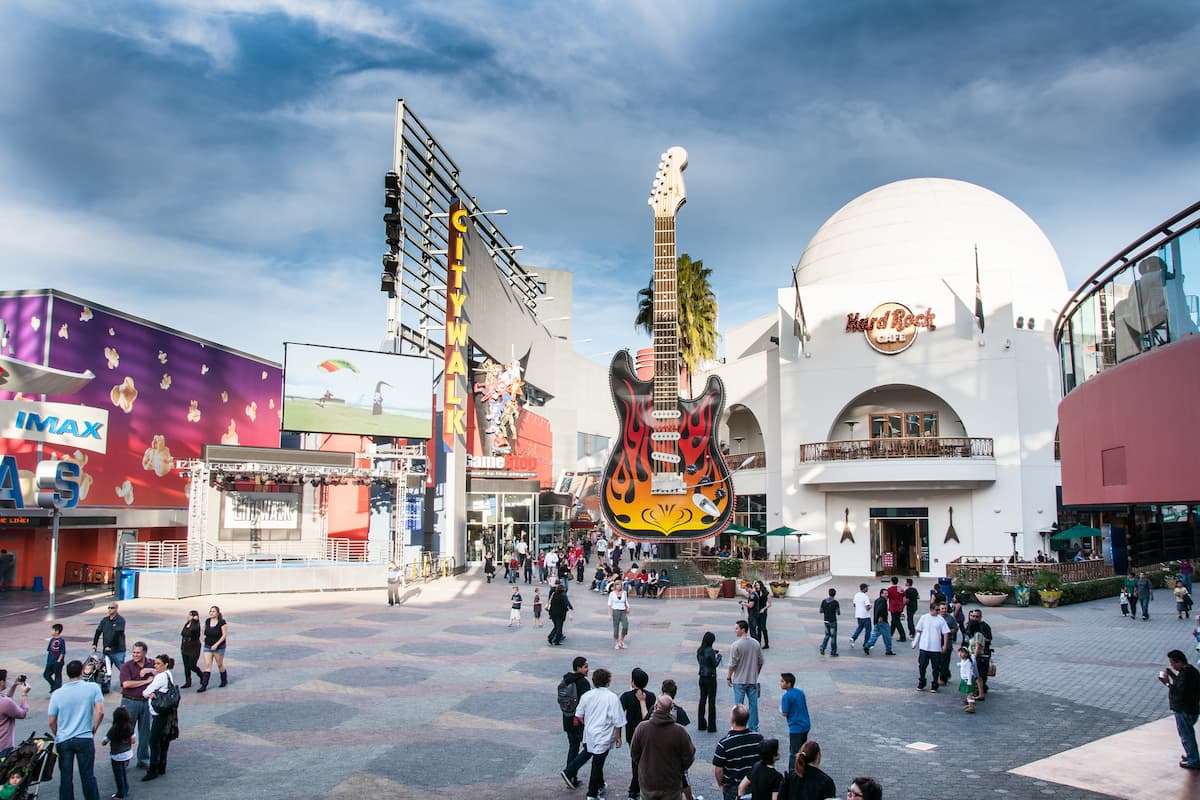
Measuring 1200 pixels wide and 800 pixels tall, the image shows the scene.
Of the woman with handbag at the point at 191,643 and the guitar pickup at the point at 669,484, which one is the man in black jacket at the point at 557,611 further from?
the guitar pickup at the point at 669,484

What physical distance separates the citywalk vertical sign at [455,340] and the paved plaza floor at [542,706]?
1398cm

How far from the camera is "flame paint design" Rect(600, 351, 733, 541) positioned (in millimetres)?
28219

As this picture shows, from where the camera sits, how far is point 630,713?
347 inches

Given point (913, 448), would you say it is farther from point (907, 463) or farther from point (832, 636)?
point (832, 636)

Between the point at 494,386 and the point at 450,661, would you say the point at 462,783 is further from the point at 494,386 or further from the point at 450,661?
the point at 494,386

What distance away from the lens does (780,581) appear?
27688mm

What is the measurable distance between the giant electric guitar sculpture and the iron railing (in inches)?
352

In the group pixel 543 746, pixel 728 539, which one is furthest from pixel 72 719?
pixel 728 539

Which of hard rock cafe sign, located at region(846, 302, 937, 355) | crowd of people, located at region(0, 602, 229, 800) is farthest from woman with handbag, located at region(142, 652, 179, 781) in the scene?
hard rock cafe sign, located at region(846, 302, 937, 355)

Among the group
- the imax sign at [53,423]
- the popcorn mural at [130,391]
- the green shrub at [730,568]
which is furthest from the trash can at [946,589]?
the popcorn mural at [130,391]

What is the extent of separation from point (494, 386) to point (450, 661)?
2683 cm

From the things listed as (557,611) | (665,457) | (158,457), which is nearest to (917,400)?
(665,457)

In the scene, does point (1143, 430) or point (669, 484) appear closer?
point (1143, 430)

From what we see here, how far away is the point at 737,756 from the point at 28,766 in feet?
20.0
